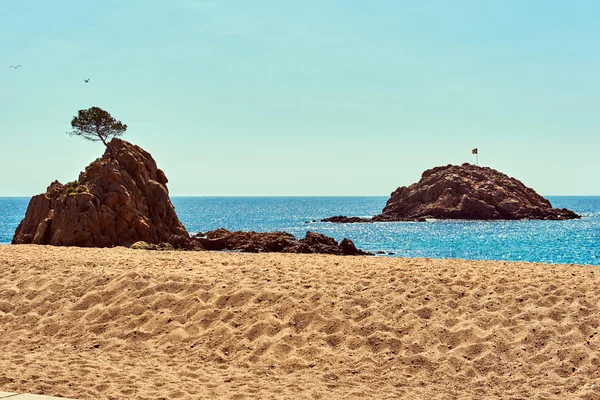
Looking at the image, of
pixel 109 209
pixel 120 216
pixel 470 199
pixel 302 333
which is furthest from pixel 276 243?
pixel 470 199

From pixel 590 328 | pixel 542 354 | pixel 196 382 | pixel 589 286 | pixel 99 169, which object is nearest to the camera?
pixel 196 382

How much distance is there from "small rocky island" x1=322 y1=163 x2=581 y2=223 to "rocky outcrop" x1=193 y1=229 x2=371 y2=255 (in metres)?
69.8

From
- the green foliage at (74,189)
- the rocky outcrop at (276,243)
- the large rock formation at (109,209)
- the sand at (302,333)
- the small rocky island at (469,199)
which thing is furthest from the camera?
the small rocky island at (469,199)

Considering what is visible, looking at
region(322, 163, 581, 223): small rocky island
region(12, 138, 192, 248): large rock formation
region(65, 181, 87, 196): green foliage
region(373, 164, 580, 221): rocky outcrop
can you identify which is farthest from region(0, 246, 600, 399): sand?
region(373, 164, 580, 221): rocky outcrop

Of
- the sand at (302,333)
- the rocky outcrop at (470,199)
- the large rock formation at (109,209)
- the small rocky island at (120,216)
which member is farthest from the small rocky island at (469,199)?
the sand at (302,333)

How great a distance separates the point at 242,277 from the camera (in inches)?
496

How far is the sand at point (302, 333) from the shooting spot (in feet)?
26.1

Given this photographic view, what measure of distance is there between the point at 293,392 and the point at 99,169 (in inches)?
913

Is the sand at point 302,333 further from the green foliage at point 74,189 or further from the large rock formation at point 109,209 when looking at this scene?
the green foliage at point 74,189

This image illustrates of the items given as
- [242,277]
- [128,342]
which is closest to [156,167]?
[242,277]

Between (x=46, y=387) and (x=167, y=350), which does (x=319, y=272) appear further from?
(x=46, y=387)

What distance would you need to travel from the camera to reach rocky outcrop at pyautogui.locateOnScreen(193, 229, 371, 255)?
27844mm

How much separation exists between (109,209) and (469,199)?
267 feet

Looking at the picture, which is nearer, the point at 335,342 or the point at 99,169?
the point at 335,342
